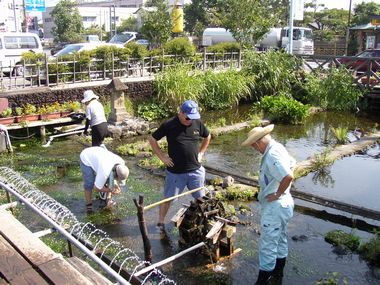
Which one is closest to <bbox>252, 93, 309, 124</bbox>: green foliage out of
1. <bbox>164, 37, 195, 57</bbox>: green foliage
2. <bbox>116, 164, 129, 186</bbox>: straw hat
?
<bbox>164, 37, 195, 57</bbox>: green foliage

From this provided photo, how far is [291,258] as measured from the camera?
5.13 meters

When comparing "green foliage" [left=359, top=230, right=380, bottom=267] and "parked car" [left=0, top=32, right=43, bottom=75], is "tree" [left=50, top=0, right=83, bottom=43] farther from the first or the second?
"green foliage" [left=359, top=230, right=380, bottom=267]

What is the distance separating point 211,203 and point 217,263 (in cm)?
70

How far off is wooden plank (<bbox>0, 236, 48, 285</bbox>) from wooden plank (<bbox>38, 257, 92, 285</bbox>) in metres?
0.05

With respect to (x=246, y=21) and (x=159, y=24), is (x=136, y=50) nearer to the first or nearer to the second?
(x=159, y=24)

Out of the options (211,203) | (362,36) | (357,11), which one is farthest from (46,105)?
(357,11)

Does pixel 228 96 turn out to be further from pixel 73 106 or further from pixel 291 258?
pixel 291 258

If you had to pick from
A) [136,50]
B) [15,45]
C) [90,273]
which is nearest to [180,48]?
[136,50]

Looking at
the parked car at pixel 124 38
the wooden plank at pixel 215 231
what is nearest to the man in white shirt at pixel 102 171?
the wooden plank at pixel 215 231

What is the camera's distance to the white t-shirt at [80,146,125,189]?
5.71m

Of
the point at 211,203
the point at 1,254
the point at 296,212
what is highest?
the point at 1,254

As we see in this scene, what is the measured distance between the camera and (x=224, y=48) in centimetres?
1867

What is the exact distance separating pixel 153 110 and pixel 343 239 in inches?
370

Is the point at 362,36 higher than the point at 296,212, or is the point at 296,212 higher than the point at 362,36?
the point at 362,36
